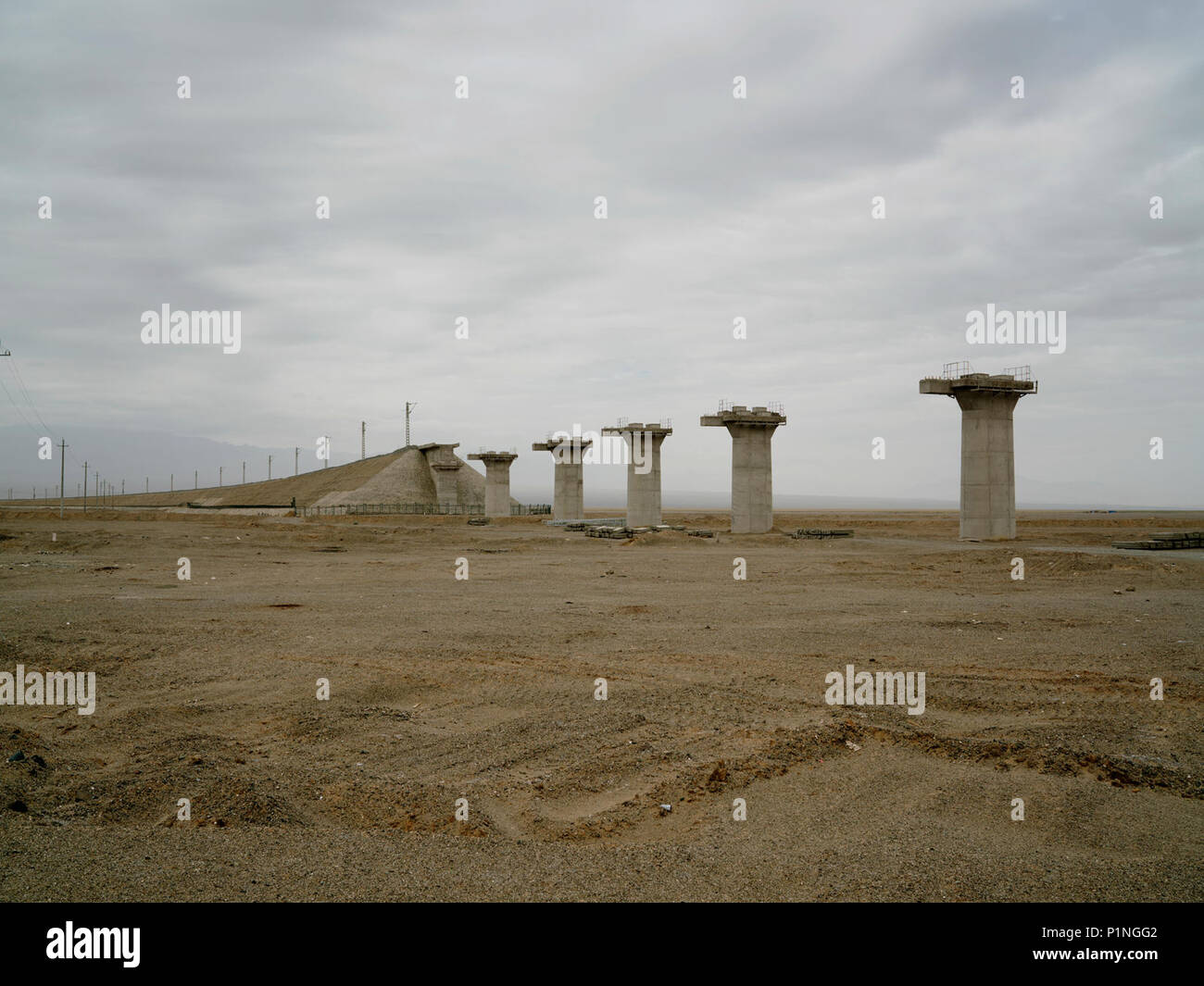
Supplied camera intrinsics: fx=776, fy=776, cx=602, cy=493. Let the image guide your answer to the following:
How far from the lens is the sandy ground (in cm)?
564

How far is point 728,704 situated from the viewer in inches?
402

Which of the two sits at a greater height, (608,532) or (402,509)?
(402,509)

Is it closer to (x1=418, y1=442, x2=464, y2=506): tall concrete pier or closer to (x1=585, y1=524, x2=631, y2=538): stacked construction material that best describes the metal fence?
(x1=418, y1=442, x2=464, y2=506): tall concrete pier

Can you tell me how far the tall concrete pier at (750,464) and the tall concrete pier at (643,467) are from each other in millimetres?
5062

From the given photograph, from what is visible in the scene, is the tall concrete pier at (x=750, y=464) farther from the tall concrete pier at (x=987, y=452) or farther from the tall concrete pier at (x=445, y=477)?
the tall concrete pier at (x=445, y=477)

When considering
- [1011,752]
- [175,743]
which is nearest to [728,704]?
[1011,752]

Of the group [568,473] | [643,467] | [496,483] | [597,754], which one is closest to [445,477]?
[496,483]

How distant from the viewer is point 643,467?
54688 millimetres

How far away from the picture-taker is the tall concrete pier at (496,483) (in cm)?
7906

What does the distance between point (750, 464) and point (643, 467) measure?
7892mm

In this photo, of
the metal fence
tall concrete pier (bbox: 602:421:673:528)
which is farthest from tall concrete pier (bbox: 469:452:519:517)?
tall concrete pier (bbox: 602:421:673:528)

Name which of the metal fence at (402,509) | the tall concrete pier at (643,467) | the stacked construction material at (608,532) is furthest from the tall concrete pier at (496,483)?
the stacked construction material at (608,532)

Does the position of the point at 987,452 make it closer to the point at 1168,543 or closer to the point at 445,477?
the point at 1168,543

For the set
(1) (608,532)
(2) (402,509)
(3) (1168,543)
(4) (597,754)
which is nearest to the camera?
(4) (597,754)
